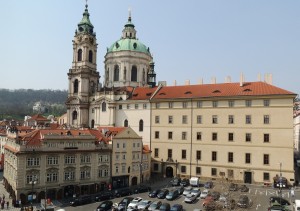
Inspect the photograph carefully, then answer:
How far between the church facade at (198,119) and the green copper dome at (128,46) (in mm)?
7841

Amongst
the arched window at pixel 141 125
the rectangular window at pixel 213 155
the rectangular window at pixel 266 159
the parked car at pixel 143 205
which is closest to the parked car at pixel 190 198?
the parked car at pixel 143 205

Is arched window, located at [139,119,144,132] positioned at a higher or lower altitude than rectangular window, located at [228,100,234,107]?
lower

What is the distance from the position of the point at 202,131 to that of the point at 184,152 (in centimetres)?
636

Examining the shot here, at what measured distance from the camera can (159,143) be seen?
7525 cm

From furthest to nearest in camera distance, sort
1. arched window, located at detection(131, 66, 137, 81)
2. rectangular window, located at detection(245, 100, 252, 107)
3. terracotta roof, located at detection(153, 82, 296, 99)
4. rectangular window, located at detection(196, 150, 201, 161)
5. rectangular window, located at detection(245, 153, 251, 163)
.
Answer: arched window, located at detection(131, 66, 137, 81) → rectangular window, located at detection(196, 150, 201, 161) → rectangular window, located at detection(245, 100, 252, 107) → terracotta roof, located at detection(153, 82, 296, 99) → rectangular window, located at detection(245, 153, 251, 163)

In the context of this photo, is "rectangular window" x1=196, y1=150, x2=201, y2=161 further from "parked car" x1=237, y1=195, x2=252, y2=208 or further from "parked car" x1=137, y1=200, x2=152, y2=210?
"parked car" x1=137, y1=200, x2=152, y2=210

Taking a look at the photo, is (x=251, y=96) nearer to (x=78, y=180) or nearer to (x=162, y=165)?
(x=162, y=165)

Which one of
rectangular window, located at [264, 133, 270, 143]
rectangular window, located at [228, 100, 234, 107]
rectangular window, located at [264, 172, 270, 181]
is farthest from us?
rectangular window, located at [228, 100, 234, 107]

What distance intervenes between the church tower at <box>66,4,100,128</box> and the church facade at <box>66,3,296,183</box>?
274 mm

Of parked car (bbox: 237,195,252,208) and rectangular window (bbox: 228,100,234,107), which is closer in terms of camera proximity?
parked car (bbox: 237,195,252,208)

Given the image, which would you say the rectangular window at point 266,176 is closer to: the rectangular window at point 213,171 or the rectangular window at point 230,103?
the rectangular window at point 213,171

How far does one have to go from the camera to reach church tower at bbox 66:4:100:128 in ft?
296

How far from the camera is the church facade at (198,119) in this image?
62.9 m

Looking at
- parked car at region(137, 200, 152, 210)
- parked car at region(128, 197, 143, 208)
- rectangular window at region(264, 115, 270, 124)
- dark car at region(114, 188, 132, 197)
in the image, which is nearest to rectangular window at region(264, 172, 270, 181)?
rectangular window at region(264, 115, 270, 124)
